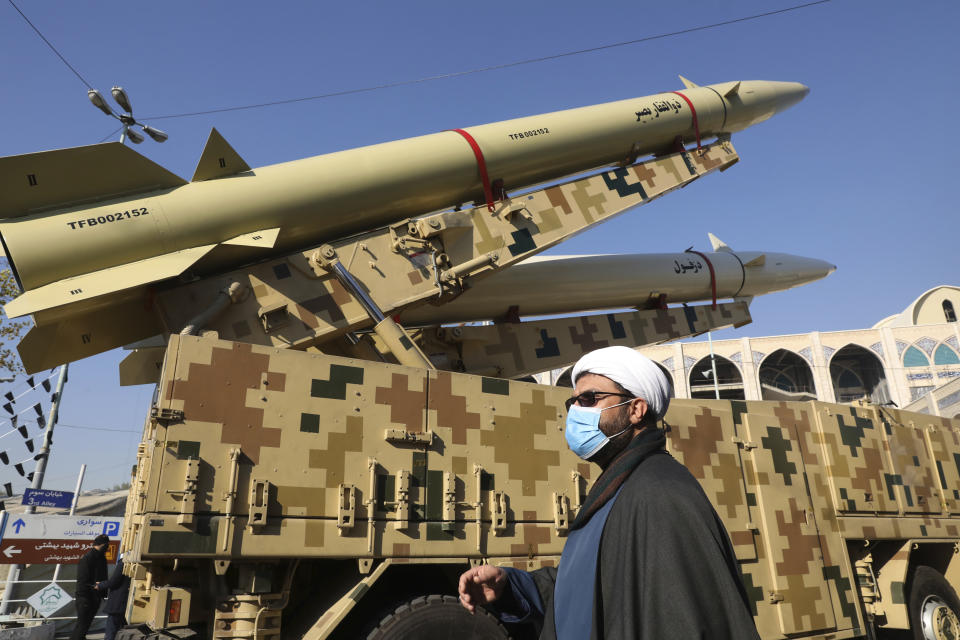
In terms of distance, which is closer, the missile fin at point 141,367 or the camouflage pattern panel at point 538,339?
the missile fin at point 141,367

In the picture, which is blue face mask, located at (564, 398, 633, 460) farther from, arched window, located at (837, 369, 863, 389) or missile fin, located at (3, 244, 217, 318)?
arched window, located at (837, 369, 863, 389)

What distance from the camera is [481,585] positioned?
1.75 meters

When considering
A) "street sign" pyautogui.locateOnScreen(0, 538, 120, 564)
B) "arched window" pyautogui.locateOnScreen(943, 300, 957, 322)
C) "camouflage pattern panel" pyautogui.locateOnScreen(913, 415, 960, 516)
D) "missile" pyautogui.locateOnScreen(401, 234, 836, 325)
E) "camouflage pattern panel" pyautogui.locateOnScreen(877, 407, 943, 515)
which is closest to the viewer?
"camouflage pattern panel" pyautogui.locateOnScreen(877, 407, 943, 515)

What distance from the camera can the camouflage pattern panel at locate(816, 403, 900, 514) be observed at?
5.80m

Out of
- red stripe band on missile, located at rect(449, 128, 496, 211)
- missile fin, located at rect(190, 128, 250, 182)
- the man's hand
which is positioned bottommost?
the man's hand

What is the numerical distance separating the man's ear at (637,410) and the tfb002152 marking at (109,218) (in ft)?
14.5

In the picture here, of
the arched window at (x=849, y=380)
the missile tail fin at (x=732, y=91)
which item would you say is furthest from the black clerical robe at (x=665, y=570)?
the arched window at (x=849, y=380)

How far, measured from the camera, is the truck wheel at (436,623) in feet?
11.4

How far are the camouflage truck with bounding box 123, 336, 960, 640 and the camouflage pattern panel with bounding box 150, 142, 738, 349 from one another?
4.13 feet

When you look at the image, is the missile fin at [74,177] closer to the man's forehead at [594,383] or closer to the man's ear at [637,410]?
the man's forehead at [594,383]

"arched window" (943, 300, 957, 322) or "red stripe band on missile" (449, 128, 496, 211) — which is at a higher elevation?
"arched window" (943, 300, 957, 322)

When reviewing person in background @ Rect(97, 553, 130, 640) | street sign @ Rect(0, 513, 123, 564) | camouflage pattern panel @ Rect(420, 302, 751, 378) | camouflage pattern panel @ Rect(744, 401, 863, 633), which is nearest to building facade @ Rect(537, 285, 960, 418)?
camouflage pattern panel @ Rect(420, 302, 751, 378)

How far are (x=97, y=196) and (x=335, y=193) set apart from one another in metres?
1.76

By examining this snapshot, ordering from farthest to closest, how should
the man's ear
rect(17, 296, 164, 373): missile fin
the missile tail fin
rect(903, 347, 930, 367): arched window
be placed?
rect(903, 347, 930, 367): arched window → the missile tail fin → rect(17, 296, 164, 373): missile fin → the man's ear
